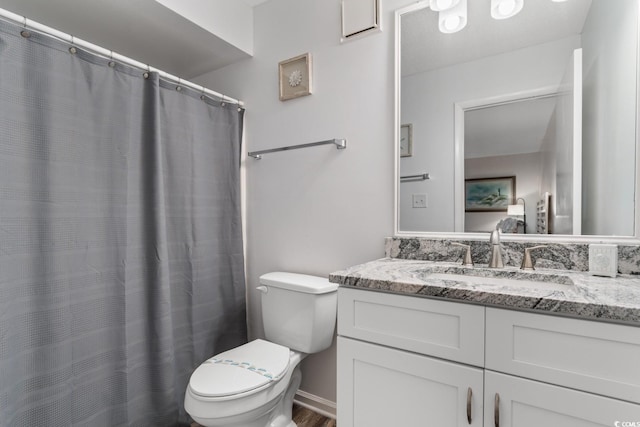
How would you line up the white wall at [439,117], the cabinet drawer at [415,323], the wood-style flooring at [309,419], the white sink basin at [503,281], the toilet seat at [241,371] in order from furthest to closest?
the wood-style flooring at [309,419], the white wall at [439,117], the toilet seat at [241,371], the white sink basin at [503,281], the cabinet drawer at [415,323]

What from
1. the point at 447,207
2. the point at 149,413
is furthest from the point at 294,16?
the point at 149,413

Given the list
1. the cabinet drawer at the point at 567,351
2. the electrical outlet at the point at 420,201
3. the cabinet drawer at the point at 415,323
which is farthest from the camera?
the electrical outlet at the point at 420,201

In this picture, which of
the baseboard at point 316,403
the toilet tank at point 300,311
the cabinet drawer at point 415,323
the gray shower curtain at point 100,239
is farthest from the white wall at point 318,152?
the cabinet drawer at point 415,323

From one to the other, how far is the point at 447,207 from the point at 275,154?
3.38 feet

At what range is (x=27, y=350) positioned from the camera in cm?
116

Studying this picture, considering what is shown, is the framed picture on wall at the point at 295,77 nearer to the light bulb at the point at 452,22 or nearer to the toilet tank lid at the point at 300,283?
Result: the light bulb at the point at 452,22

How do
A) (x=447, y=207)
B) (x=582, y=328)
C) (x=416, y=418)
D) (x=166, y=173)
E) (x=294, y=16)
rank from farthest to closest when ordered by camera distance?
(x=294, y=16), (x=166, y=173), (x=447, y=207), (x=416, y=418), (x=582, y=328)

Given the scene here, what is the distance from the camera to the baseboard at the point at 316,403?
175 cm

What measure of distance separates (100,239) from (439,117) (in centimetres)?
160

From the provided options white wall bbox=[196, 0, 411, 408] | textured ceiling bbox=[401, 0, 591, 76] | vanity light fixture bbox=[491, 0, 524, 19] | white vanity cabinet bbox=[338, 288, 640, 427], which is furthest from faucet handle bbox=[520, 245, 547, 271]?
vanity light fixture bbox=[491, 0, 524, 19]

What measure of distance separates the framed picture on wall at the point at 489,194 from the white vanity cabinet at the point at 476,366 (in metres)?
0.62

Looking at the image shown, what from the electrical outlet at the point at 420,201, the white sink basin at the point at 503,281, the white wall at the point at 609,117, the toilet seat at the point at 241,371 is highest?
the white wall at the point at 609,117

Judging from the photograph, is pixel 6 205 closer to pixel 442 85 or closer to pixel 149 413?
pixel 149 413

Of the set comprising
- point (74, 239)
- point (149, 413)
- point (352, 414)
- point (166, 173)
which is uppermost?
point (166, 173)
